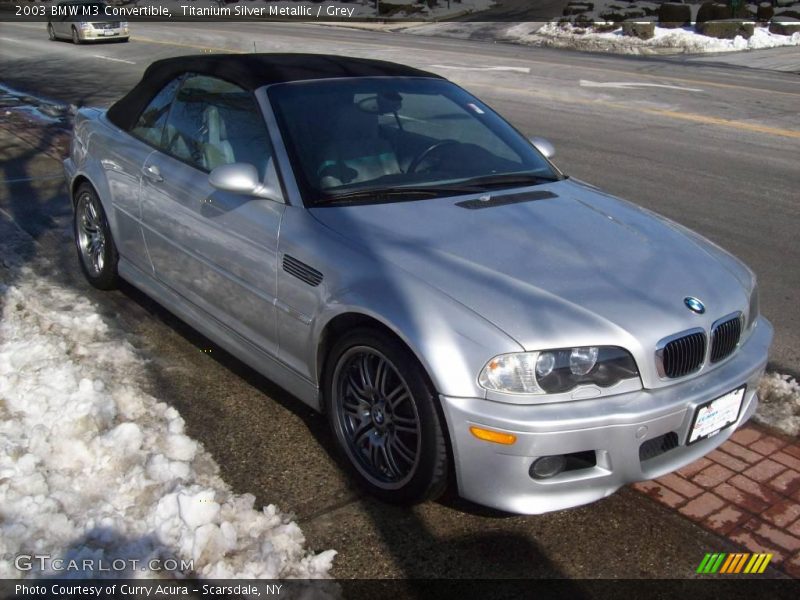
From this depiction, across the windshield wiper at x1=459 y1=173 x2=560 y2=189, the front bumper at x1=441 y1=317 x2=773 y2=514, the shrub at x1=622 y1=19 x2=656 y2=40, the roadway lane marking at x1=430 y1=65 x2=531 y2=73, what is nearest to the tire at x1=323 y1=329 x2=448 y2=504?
the front bumper at x1=441 y1=317 x2=773 y2=514

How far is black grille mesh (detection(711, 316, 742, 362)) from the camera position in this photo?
343cm

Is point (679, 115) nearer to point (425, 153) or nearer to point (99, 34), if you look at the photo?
point (425, 153)

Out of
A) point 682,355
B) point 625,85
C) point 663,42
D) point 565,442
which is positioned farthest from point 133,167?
point 663,42

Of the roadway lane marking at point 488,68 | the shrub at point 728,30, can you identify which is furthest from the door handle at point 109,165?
the shrub at point 728,30

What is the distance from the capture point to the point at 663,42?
28031mm

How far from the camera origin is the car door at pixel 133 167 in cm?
497

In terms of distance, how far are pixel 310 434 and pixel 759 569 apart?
1949 millimetres

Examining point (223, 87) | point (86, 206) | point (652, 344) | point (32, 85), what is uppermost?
point (223, 87)

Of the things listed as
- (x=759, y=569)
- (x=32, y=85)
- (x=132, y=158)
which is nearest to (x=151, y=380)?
(x=132, y=158)

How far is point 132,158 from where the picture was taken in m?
5.04

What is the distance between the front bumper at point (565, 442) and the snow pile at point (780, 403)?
110 centimetres

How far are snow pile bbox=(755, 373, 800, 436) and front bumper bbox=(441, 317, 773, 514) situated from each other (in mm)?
1104

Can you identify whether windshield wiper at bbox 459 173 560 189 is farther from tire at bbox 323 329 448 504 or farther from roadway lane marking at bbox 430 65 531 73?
roadway lane marking at bbox 430 65 531 73

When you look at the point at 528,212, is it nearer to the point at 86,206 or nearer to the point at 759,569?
the point at 759,569
